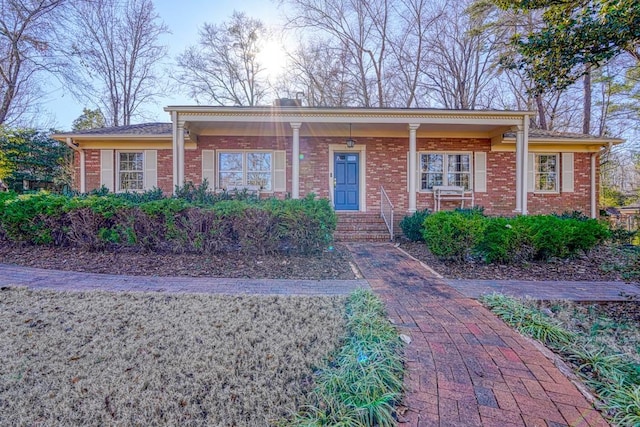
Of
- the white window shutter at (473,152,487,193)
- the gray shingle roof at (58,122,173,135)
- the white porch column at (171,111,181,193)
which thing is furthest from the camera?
the white window shutter at (473,152,487,193)

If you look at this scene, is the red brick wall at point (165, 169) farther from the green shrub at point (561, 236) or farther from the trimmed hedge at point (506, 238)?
the green shrub at point (561, 236)

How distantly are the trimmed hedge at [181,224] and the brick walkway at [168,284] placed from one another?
90cm

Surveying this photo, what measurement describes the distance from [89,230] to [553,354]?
271 inches

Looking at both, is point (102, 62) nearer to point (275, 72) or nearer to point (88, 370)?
point (275, 72)

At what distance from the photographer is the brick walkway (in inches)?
155

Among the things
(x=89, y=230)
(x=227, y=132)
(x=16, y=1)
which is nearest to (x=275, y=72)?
(x=227, y=132)

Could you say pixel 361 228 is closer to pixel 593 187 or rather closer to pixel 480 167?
pixel 480 167

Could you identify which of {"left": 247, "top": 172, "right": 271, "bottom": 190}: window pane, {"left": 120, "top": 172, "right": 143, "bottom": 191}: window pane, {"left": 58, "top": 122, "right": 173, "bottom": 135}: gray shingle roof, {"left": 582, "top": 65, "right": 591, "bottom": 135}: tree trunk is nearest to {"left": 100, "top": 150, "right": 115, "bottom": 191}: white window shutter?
{"left": 120, "top": 172, "right": 143, "bottom": 191}: window pane

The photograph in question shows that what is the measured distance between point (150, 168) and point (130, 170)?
2.59ft

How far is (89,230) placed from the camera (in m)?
5.39

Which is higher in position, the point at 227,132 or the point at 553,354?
the point at 227,132

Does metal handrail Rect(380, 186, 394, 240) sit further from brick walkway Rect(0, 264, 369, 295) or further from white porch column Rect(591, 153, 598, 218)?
white porch column Rect(591, 153, 598, 218)

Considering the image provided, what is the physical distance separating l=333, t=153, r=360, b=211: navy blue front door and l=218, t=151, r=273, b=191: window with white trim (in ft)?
7.52

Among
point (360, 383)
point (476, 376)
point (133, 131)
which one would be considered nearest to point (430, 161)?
point (476, 376)
